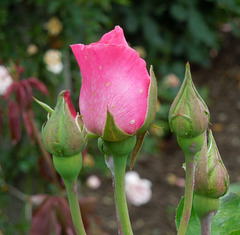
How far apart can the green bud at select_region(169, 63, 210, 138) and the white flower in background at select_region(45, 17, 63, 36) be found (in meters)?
1.71

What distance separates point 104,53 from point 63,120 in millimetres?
85

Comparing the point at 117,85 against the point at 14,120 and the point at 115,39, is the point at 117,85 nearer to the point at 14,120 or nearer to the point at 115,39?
the point at 115,39

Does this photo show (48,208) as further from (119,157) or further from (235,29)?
(235,29)

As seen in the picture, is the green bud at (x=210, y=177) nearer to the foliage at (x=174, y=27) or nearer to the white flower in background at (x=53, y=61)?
the white flower in background at (x=53, y=61)

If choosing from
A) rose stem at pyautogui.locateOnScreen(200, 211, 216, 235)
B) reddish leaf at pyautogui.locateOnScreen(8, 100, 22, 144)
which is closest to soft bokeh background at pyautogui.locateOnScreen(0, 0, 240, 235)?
reddish leaf at pyautogui.locateOnScreen(8, 100, 22, 144)

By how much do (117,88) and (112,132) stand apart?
51mm

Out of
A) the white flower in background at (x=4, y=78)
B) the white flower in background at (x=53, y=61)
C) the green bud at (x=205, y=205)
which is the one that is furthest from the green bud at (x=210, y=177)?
the white flower in background at (x=53, y=61)

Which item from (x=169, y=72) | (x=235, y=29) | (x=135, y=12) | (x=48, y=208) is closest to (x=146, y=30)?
(x=135, y=12)

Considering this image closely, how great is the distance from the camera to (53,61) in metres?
2.04


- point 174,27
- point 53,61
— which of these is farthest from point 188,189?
point 174,27

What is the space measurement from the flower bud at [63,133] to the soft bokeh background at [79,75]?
63 cm

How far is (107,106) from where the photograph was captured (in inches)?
18.7

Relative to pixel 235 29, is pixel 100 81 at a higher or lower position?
higher

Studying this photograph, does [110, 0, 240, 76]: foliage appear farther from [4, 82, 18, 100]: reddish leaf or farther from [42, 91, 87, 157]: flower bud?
[42, 91, 87, 157]: flower bud
